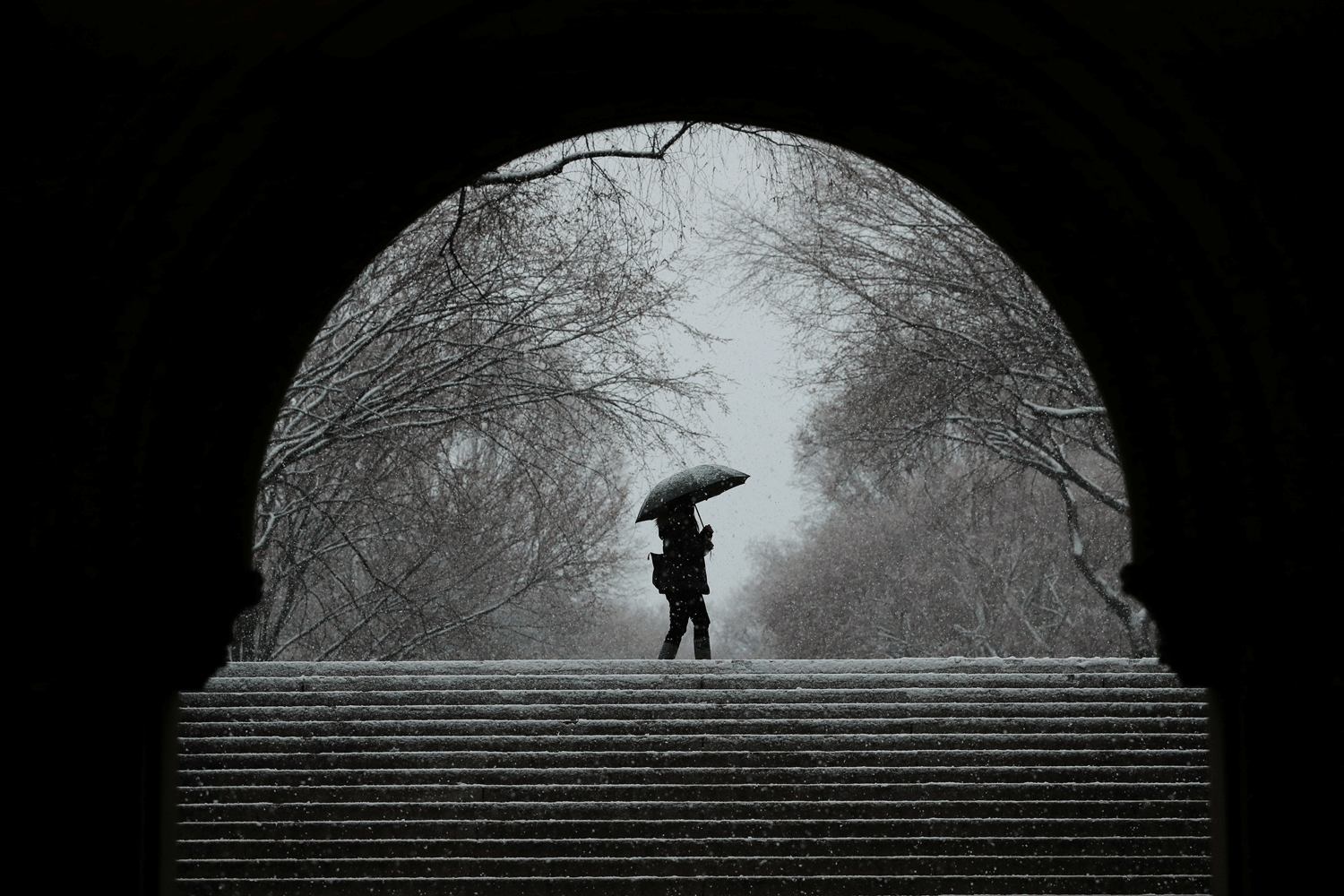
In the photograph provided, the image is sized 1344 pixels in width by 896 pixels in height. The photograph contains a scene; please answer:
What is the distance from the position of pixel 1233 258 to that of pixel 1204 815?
3413 mm

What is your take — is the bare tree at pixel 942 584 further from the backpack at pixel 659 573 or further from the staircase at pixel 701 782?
the staircase at pixel 701 782

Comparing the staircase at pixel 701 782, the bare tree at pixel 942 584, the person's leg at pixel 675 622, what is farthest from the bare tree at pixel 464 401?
the bare tree at pixel 942 584

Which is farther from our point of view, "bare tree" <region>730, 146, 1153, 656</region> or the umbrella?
"bare tree" <region>730, 146, 1153, 656</region>

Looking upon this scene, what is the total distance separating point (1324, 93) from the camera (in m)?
2.87

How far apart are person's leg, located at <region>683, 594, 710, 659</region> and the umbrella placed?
942mm

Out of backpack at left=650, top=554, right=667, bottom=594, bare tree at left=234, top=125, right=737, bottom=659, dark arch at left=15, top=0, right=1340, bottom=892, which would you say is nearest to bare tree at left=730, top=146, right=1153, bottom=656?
bare tree at left=234, top=125, right=737, bottom=659

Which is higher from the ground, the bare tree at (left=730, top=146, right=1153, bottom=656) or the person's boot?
the bare tree at (left=730, top=146, right=1153, bottom=656)

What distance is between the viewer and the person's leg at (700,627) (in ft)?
26.8

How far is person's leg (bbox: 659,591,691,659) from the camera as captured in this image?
8180 millimetres

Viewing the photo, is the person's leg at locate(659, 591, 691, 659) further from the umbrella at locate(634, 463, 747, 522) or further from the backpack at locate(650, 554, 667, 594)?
the umbrella at locate(634, 463, 747, 522)

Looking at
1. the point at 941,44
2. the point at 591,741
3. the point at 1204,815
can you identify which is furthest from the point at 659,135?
the point at 1204,815

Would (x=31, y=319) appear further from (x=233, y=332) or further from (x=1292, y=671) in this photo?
(x=1292, y=671)

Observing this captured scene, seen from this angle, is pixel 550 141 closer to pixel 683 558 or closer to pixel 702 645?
pixel 683 558

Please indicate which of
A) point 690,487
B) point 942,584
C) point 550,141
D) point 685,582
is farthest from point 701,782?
point 942,584
